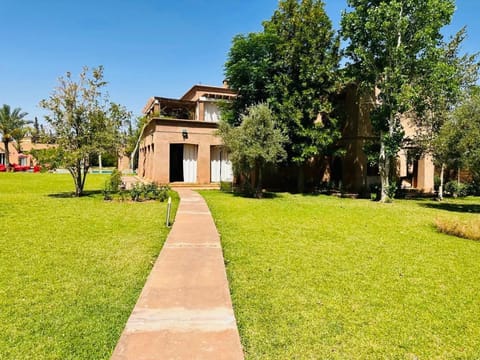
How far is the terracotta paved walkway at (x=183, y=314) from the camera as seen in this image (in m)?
2.89

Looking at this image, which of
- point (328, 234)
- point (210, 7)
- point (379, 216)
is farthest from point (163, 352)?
point (210, 7)

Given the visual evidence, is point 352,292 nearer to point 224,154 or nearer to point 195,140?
point 195,140

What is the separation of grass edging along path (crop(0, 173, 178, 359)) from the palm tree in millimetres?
41093

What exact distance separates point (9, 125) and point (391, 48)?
48.5 m

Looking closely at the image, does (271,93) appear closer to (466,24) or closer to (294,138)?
(294,138)

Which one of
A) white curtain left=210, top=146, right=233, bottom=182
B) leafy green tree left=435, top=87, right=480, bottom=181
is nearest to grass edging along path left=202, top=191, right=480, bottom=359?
leafy green tree left=435, top=87, right=480, bottom=181

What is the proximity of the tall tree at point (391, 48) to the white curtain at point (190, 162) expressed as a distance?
11.2 m

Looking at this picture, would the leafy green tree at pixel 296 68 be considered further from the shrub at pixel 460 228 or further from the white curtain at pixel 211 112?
the shrub at pixel 460 228

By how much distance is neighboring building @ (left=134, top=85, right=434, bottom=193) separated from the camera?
65.3ft

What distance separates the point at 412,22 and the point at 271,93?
303 inches

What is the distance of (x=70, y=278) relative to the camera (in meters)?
4.84

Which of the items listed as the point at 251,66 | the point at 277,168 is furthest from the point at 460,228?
the point at 251,66

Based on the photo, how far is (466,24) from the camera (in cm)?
1705

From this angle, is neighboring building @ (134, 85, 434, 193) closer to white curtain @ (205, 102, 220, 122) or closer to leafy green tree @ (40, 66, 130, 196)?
white curtain @ (205, 102, 220, 122)
